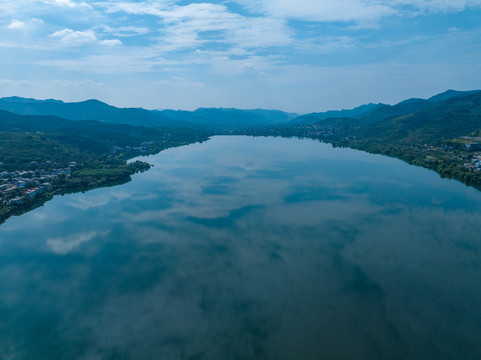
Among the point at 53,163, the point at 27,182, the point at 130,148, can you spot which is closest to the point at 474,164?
the point at 27,182

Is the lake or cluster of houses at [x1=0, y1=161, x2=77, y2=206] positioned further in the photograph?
cluster of houses at [x1=0, y1=161, x2=77, y2=206]

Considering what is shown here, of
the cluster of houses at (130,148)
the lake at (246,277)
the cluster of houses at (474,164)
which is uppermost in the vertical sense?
the cluster of houses at (130,148)

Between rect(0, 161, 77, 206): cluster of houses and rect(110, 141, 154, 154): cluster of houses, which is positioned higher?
rect(110, 141, 154, 154): cluster of houses

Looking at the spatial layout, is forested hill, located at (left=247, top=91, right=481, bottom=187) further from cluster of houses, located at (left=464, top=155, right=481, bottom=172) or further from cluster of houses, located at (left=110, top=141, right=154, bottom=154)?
cluster of houses, located at (left=110, top=141, right=154, bottom=154)

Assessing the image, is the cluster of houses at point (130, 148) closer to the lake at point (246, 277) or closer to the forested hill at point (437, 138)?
the lake at point (246, 277)

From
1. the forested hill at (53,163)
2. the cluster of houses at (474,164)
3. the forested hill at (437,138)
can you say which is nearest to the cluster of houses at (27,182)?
the forested hill at (53,163)

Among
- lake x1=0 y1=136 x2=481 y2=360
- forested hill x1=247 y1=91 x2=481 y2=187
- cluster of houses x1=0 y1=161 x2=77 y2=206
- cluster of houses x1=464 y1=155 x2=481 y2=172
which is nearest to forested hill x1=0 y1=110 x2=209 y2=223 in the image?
cluster of houses x1=0 y1=161 x2=77 y2=206

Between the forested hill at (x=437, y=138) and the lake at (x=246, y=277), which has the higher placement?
the forested hill at (x=437, y=138)

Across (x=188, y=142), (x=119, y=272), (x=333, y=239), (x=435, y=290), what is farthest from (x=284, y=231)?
(x=188, y=142)
